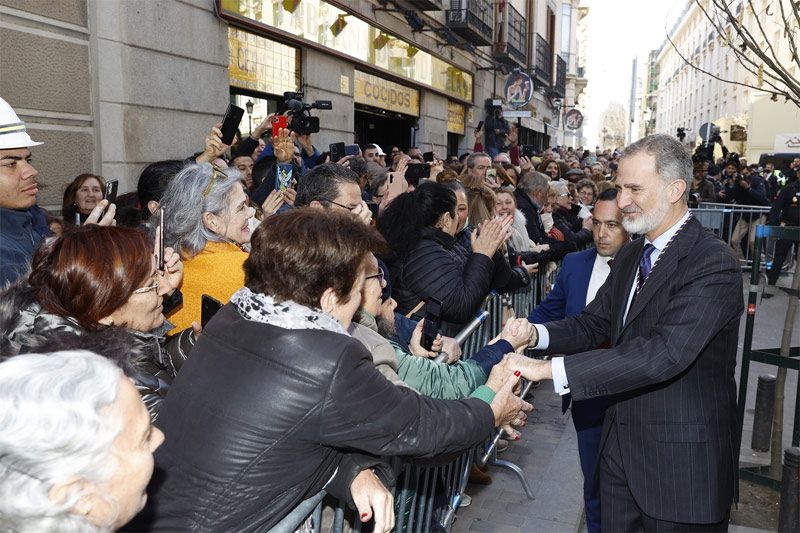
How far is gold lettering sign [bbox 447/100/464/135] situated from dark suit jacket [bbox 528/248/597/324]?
581 inches

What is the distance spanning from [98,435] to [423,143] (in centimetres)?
1569

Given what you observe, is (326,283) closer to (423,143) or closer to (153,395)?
(153,395)

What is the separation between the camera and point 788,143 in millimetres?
26422

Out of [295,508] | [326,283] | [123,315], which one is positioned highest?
[326,283]

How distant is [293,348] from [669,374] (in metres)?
1.59

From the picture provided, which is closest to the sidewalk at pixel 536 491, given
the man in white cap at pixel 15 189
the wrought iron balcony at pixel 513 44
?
the man in white cap at pixel 15 189

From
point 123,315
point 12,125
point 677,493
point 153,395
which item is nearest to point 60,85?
point 12,125

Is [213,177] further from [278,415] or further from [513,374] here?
[278,415]

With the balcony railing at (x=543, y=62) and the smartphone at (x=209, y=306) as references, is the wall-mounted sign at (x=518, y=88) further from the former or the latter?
the smartphone at (x=209, y=306)

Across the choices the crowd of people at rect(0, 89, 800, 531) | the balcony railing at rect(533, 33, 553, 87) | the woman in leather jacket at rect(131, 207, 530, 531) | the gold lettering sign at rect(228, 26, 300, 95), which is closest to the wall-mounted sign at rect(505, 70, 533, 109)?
the balcony railing at rect(533, 33, 553, 87)

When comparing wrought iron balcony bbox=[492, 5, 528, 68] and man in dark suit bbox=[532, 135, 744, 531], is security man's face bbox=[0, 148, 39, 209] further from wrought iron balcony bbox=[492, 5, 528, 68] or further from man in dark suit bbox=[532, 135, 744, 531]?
wrought iron balcony bbox=[492, 5, 528, 68]

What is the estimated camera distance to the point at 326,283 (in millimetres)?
2055

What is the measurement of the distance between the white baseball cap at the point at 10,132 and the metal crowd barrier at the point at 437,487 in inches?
95.4

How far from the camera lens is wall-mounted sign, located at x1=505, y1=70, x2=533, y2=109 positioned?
20.8 meters
